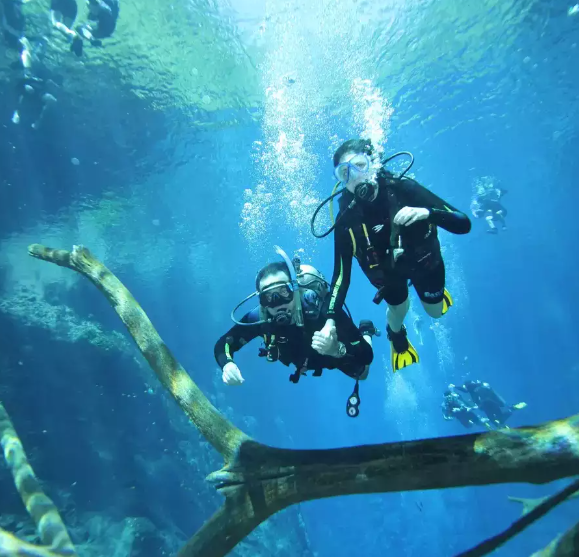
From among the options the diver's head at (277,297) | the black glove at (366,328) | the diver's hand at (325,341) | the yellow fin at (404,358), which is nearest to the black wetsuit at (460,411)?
the yellow fin at (404,358)

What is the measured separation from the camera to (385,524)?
102ft

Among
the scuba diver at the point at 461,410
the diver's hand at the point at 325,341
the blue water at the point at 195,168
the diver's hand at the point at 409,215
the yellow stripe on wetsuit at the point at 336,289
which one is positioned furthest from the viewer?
the scuba diver at the point at 461,410

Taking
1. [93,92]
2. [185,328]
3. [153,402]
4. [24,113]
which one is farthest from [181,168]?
[185,328]

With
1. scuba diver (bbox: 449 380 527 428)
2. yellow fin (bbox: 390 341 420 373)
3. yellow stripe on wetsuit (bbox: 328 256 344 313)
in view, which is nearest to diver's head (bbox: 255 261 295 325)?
yellow stripe on wetsuit (bbox: 328 256 344 313)

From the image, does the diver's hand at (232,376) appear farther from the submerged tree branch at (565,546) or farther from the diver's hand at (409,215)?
the submerged tree branch at (565,546)

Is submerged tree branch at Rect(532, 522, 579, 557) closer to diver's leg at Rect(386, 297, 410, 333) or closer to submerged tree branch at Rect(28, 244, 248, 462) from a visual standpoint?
submerged tree branch at Rect(28, 244, 248, 462)

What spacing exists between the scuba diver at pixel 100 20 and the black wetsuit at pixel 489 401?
1533 cm

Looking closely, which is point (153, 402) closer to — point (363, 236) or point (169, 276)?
point (169, 276)

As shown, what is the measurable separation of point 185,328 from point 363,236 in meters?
31.8

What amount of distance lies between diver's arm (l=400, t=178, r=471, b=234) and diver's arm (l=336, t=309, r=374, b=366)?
1.28 metres

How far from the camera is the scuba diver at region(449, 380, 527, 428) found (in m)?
12.4

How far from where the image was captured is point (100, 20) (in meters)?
9.34

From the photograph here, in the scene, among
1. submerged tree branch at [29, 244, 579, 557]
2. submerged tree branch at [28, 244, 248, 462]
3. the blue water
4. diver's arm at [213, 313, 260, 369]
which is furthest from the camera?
the blue water

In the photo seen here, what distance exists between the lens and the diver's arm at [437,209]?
3.17 metres
